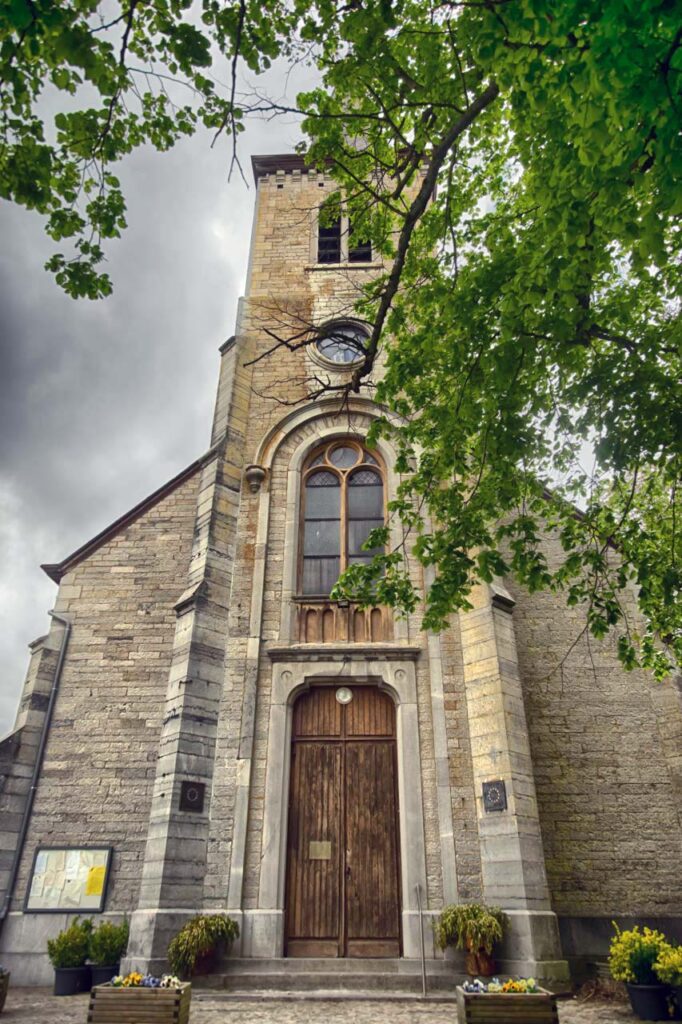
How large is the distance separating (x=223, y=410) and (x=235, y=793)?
6.81 meters

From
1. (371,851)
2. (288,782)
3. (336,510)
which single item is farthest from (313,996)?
(336,510)

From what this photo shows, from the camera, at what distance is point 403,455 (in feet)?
27.2

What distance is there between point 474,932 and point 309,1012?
2.13 meters

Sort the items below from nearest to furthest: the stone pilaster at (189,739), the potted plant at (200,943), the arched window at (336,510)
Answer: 1. the potted plant at (200,943)
2. the stone pilaster at (189,739)
3. the arched window at (336,510)

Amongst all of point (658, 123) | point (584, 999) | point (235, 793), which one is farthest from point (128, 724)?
point (658, 123)

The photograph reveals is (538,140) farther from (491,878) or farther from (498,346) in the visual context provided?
(491,878)

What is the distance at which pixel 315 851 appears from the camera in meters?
9.19

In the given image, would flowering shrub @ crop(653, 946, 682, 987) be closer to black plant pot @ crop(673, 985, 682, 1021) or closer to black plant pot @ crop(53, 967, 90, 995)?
black plant pot @ crop(673, 985, 682, 1021)

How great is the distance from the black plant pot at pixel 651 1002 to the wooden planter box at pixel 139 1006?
4.42 meters

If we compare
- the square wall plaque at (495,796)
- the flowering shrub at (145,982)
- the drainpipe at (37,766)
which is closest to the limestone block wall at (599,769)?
the square wall plaque at (495,796)

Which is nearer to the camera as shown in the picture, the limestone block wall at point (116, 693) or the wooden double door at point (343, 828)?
the wooden double door at point (343, 828)

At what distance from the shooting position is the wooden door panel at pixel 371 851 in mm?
8742

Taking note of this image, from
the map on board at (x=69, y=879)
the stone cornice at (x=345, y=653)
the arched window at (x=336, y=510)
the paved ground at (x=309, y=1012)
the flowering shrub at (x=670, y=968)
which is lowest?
the paved ground at (x=309, y=1012)

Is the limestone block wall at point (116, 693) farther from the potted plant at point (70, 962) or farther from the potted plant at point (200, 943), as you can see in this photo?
the potted plant at point (200, 943)
